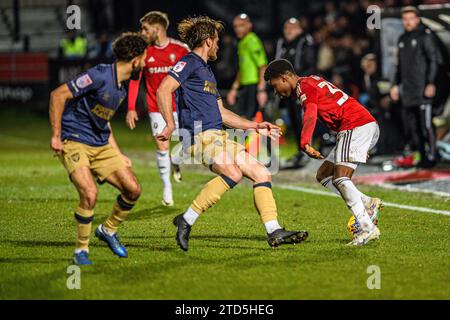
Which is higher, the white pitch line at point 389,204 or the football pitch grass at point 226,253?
the football pitch grass at point 226,253

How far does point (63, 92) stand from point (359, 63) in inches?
616

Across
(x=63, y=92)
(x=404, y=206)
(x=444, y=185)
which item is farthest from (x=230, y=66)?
(x=63, y=92)

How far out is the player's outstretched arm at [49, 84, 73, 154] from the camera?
8.19 metres

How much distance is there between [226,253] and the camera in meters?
8.95

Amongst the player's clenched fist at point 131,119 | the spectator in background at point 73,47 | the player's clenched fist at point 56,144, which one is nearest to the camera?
the player's clenched fist at point 56,144

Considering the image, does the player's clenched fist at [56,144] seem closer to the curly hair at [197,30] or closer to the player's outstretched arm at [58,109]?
the player's outstretched arm at [58,109]

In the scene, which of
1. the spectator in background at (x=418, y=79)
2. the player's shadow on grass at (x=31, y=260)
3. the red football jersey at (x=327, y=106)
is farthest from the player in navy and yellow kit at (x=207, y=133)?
the spectator in background at (x=418, y=79)

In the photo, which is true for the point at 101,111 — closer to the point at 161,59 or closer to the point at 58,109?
the point at 58,109

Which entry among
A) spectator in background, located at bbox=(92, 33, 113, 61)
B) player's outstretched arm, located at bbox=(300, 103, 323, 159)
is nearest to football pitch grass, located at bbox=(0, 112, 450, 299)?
player's outstretched arm, located at bbox=(300, 103, 323, 159)

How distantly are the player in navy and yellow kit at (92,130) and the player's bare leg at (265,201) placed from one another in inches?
43.4

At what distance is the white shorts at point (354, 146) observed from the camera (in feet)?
31.6

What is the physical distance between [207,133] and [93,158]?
3.94ft

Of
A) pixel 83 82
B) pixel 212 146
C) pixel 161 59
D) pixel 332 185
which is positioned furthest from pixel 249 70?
pixel 83 82

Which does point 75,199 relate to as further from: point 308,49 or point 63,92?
point 308,49
